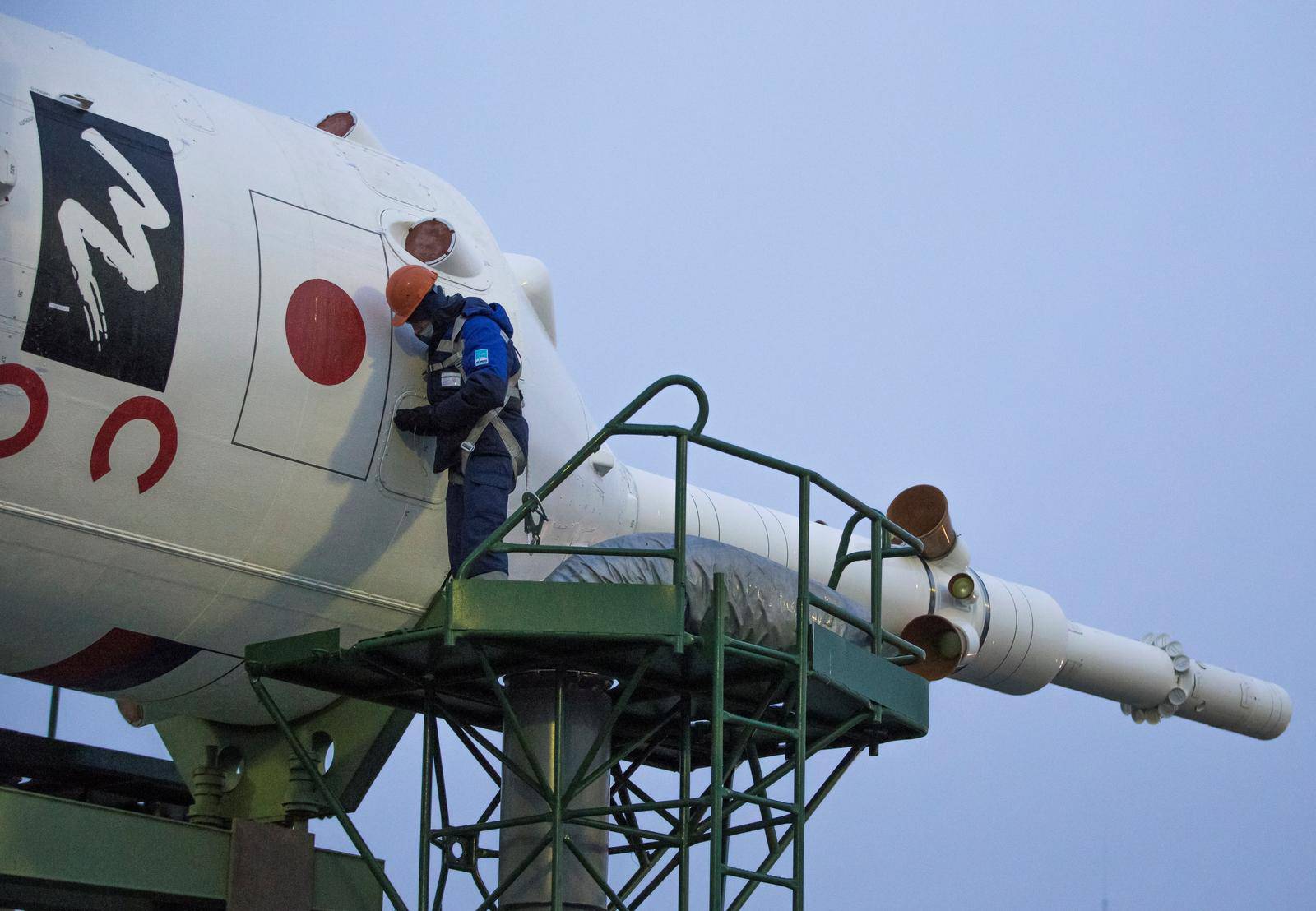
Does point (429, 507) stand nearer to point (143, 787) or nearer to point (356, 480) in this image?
point (356, 480)

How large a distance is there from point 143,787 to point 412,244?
4594 mm

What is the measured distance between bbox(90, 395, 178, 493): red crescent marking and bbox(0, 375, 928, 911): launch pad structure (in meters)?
1.26

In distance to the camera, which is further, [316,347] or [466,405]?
[316,347]

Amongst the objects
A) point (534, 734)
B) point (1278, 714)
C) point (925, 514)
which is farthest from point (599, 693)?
point (1278, 714)

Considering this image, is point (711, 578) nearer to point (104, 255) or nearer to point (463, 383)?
point (463, 383)

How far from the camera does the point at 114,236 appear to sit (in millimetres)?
9625

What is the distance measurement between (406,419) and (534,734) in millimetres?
2088

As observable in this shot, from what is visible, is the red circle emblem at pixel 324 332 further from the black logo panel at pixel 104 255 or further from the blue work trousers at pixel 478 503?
the blue work trousers at pixel 478 503

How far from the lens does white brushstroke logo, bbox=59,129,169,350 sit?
9.45 m

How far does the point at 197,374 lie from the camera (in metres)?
9.87

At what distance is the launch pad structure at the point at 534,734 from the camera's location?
930 cm

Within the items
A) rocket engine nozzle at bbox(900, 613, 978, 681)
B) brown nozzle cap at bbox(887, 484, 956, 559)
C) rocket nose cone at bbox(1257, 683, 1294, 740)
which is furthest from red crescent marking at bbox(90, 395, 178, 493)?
rocket nose cone at bbox(1257, 683, 1294, 740)

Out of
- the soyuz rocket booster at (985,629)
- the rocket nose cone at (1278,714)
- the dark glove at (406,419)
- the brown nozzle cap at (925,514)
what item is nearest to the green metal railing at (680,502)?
the dark glove at (406,419)

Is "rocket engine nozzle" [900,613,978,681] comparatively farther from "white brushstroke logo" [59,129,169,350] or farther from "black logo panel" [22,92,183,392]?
"white brushstroke logo" [59,129,169,350]
